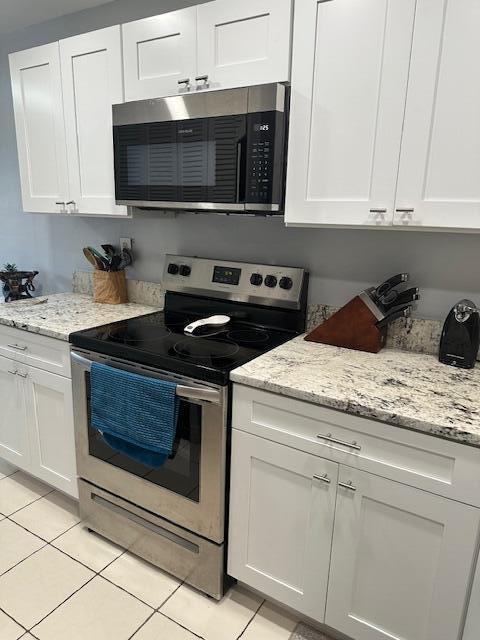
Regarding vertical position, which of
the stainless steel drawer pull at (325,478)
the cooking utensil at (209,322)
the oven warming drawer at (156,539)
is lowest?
the oven warming drawer at (156,539)

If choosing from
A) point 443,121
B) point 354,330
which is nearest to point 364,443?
point 354,330

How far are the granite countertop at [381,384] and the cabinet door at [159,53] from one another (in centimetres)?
115

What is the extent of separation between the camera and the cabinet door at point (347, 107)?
52.4 inches

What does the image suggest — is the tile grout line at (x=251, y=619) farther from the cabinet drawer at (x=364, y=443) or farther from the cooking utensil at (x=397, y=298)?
the cooking utensil at (x=397, y=298)

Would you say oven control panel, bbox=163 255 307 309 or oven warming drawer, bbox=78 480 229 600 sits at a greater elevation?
oven control panel, bbox=163 255 307 309

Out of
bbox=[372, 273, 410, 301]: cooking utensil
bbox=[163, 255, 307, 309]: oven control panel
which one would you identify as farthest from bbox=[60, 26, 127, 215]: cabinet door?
bbox=[372, 273, 410, 301]: cooking utensil

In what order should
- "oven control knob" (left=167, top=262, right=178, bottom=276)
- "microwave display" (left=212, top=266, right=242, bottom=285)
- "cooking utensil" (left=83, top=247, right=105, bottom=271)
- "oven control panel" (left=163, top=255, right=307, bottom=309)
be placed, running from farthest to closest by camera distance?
"cooking utensil" (left=83, top=247, right=105, bottom=271) → "oven control knob" (left=167, top=262, right=178, bottom=276) → "microwave display" (left=212, top=266, right=242, bottom=285) → "oven control panel" (left=163, top=255, right=307, bottom=309)

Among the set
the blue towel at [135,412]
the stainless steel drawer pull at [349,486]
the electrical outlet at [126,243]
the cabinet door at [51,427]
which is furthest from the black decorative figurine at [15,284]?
the stainless steel drawer pull at [349,486]

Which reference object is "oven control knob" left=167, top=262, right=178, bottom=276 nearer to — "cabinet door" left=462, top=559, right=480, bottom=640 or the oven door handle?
the oven door handle

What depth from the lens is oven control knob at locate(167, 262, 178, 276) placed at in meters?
2.19

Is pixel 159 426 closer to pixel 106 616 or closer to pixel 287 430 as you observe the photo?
pixel 287 430

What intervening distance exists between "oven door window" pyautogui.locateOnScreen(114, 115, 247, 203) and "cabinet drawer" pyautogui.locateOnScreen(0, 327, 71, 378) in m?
0.71

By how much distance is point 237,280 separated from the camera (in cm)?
200

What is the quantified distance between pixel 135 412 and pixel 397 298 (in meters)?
1.05
